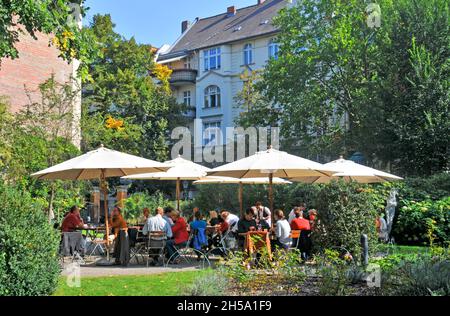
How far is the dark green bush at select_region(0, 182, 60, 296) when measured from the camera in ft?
30.9

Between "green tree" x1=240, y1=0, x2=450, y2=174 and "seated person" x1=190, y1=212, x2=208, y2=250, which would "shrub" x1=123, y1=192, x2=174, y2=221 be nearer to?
"green tree" x1=240, y1=0, x2=450, y2=174

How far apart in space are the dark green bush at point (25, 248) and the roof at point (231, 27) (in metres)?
44.5

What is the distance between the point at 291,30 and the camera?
37594mm

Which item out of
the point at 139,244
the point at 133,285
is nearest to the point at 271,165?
the point at 139,244

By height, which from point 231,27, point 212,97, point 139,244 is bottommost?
point 139,244

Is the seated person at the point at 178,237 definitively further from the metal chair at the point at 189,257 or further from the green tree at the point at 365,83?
the green tree at the point at 365,83

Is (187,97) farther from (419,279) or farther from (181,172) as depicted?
(419,279)

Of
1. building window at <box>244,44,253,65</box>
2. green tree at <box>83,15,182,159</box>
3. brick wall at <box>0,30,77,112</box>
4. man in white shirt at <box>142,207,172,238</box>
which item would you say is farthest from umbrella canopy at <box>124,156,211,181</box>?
building window at <box>244,44,253,65</box>

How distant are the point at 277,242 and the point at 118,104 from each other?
3355 cm

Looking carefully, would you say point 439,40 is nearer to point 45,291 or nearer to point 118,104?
point 45,291

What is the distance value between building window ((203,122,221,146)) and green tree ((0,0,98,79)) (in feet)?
131

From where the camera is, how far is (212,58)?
2311 inches

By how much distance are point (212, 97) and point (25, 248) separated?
→ 1938 inches

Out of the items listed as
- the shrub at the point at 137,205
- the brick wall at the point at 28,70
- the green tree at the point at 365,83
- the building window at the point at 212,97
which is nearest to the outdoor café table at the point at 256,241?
the green tree at the point at 365,83
